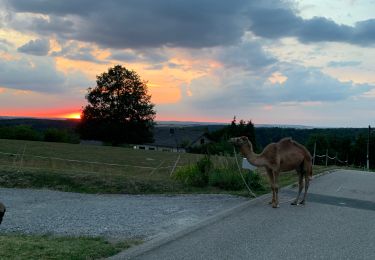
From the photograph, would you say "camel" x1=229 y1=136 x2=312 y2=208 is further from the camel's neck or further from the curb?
the curb

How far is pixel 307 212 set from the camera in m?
11.3

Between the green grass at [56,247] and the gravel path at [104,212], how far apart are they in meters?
0.65

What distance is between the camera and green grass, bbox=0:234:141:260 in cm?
655

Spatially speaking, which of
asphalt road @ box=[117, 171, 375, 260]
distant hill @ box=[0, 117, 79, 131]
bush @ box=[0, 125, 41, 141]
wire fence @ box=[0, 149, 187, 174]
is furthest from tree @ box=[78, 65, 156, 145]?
asphalt road @ box=[117, 171, 375, 260]

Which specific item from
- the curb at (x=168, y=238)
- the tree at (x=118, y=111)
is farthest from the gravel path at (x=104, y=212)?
the tree at (x=118, y=111)

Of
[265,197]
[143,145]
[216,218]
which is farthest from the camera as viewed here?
[143,145]

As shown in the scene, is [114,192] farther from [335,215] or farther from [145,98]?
[145,98]

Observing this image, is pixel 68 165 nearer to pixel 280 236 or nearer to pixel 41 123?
pixel 280 236

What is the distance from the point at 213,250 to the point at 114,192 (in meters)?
7.43

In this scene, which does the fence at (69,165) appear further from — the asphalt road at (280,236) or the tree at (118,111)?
the tree at (118,111)

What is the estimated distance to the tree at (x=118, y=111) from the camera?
254ft

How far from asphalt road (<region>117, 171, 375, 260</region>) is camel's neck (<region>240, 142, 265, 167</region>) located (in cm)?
96

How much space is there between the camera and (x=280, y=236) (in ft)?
27.7

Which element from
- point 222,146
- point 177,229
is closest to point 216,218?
point 177,229
